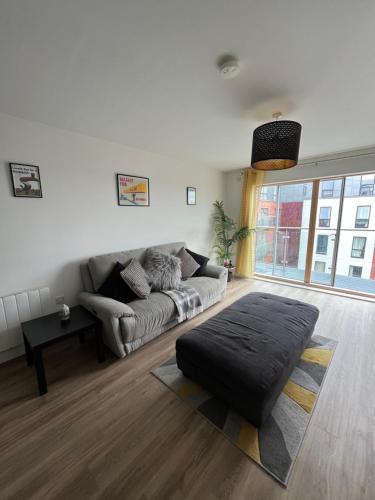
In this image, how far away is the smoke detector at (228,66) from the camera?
133 cm

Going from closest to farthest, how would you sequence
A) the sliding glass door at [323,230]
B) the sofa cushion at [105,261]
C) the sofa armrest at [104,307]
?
1. the sofa armrest at [104,307]
2. the sofa cushion at [105,261]
3. the sliding glass door at [323,230]

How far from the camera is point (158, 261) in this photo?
279 centimetres

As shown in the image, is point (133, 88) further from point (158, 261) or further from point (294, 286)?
point (294, 286)

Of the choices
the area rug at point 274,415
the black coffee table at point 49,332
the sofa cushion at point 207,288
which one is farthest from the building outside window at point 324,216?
the black coffee table at point 49,332

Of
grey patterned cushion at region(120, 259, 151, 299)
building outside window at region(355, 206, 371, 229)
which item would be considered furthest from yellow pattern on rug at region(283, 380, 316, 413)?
building outside window at region(355, 206, 371, 229)

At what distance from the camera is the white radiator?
195 centimetres

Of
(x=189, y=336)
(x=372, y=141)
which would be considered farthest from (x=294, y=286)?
(x=189, y=336)

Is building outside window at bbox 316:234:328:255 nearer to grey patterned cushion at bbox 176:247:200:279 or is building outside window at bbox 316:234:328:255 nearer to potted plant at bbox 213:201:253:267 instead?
potted plant at bbox 213:201:253:267

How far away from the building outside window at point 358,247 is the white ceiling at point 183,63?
1945 millimetres

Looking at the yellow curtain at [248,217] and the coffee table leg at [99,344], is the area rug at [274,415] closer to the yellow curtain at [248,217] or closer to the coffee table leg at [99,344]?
the coffee table leg at [99,344]

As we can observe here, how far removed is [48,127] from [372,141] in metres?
4.05

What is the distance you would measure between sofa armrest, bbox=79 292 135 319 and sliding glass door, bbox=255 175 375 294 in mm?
3504

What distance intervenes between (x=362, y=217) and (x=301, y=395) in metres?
3.21

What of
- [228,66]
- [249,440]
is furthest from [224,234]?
[249,440]
